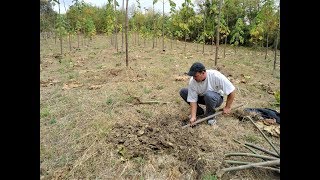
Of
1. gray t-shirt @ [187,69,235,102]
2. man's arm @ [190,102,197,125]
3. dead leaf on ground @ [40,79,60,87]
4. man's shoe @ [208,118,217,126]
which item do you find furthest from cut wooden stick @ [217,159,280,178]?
dead leaf on ground @ [40,79,60,87]

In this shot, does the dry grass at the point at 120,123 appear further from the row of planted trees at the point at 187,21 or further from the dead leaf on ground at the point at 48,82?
the row of planted trees at the point at 187,21

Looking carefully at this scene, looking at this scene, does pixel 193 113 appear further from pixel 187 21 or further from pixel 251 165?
pixel 187 21

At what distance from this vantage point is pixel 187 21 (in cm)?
1812

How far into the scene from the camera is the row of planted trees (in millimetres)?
14695

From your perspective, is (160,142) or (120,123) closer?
(160,142)

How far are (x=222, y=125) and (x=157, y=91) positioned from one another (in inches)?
105

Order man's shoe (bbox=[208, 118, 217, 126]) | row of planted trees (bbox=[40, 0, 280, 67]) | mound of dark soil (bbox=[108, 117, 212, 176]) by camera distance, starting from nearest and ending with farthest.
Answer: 1. mound of dark soil (bbox=[108, 117, 212, 176])
2. man's shoe (bbox=[208, 118, 217, 126])
3. row of planted trees (bbox=[40, 0, 280, 67])

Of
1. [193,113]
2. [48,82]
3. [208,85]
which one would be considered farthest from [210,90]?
[48,82]

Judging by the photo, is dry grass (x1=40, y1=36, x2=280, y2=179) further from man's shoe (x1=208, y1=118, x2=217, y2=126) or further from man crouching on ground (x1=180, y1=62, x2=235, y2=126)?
man crouching on ground (x1=180, y1=62, x2=235, y2=126)
